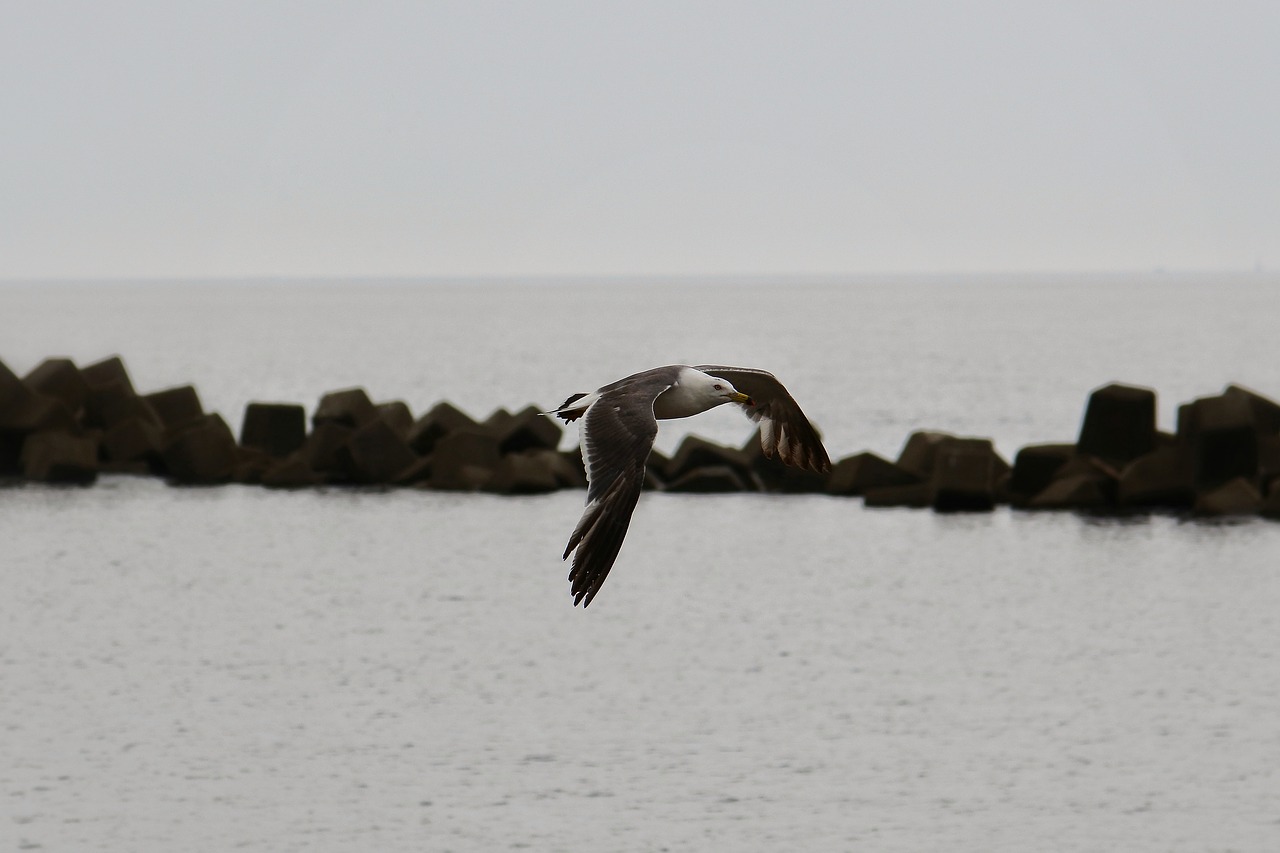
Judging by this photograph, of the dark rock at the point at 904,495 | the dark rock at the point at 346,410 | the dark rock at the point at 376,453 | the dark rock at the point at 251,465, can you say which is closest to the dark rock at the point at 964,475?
the dark rock at the point at 904,495

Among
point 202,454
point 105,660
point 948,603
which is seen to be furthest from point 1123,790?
point 202,454

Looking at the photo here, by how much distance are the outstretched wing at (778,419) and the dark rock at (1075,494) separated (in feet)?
94.6

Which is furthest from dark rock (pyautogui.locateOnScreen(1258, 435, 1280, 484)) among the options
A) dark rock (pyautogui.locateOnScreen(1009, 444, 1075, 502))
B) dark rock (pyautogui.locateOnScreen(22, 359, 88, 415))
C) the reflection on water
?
dark rock (pyautogui.locateOnScreen(22, 359, 88, 415))

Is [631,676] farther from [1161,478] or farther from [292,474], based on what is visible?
[292,474]

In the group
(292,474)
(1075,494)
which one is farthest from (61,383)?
(1075,494)

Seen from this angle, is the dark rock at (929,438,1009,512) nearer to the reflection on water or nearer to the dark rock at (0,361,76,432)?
the reflection on water

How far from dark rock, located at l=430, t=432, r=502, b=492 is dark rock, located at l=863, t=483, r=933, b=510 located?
956 centimetres

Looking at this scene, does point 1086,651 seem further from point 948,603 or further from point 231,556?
point 231,556

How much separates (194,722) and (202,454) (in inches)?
870

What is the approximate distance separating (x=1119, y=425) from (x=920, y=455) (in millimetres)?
5291

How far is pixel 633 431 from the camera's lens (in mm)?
10844

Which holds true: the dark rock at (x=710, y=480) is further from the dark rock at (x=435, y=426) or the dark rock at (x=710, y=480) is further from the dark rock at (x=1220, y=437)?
the dark rock at (x=1220, y=437)

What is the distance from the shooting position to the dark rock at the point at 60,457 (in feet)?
151

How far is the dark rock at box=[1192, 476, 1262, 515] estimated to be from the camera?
38375 mm
